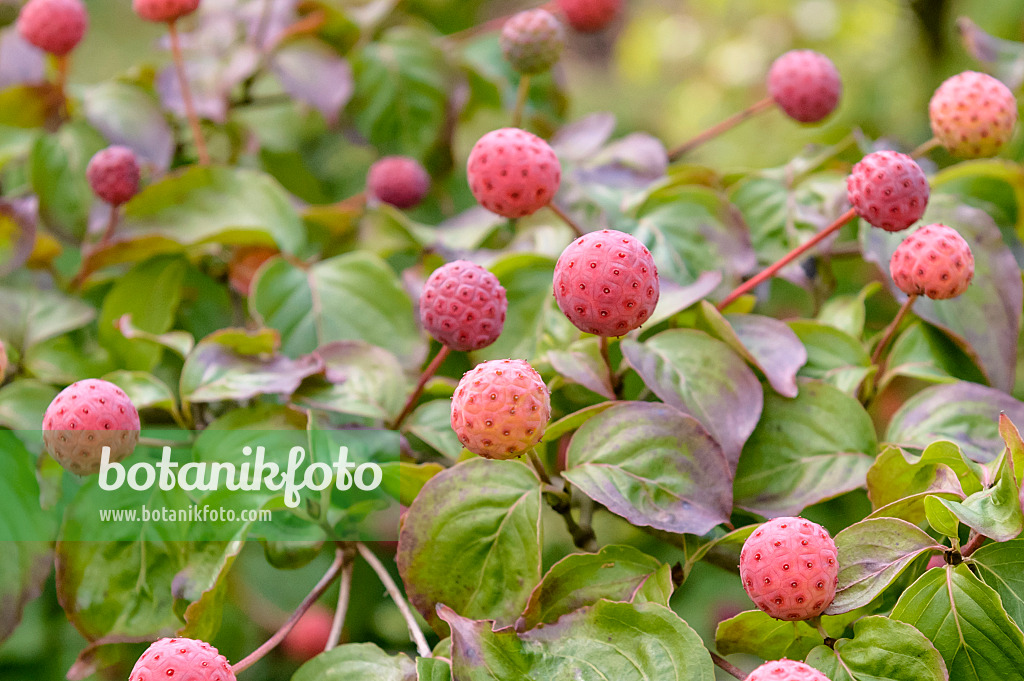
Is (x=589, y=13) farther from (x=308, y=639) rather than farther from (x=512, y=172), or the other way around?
(x=308, y=639)

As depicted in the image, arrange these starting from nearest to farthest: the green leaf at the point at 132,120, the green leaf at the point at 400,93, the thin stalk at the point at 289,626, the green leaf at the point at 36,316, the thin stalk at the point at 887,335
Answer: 1. the thin stalk at the point at 289,626
2. the thin stalk at the point at 887,335
3. the green leaf at the point at 36,316
4. the green leaf at the point at 132,120
5. the green leaf at the point at 400,93

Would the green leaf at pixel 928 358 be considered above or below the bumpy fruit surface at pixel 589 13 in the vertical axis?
below

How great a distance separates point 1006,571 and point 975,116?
28 cm

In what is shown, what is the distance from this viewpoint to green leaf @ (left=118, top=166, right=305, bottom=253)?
654 millimetres

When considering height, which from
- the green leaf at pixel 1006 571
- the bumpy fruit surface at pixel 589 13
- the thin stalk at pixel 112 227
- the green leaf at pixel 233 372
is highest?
the bumpy fruit surface at pixel 589 13

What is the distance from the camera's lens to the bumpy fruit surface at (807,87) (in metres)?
0.65

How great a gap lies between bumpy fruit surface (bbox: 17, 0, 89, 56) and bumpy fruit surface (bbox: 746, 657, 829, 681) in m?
0.68

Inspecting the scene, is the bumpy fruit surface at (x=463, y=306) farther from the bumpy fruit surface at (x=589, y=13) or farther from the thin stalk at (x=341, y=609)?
the bumpy fruit surface at (x=589, y=13)

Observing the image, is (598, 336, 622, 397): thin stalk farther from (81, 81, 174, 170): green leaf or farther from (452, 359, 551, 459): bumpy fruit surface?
(81, 81, 174, 170): green leaf

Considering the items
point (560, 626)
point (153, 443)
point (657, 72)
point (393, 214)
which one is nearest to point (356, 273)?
point (393, 214)

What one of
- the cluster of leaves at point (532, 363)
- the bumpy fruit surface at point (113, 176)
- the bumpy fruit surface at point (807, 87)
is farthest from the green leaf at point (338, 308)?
the bumpy fruit surface at point (807, 87)

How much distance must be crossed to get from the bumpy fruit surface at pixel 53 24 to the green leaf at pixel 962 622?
703 mm

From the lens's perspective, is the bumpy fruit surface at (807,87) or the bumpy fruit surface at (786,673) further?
the bumpy fruit surface at (807,87)

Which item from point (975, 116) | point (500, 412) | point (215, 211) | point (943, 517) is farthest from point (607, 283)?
point (215, 211)
